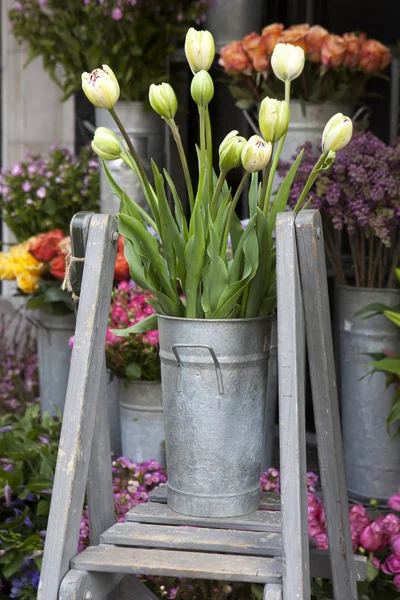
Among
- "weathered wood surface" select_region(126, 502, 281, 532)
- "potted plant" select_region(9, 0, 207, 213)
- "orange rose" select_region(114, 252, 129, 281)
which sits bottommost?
"weathered wood surface" select_region(126, 502, 281, 532)

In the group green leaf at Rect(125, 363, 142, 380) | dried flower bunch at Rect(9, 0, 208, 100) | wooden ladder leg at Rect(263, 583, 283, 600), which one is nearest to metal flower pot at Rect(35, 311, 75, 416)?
green leaf at Rect(125, 363, 142, 380)

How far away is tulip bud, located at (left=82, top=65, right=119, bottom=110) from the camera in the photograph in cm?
158

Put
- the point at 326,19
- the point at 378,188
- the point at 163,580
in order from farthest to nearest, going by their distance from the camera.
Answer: the point at 326,19 → the point at 378,188 → the point at 163,580

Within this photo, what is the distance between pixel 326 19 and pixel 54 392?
1.66 metres

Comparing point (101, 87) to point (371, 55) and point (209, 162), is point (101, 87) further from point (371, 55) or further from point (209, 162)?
point (371, 55)

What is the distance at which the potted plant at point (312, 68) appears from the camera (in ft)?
9.08

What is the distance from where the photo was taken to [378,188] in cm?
252

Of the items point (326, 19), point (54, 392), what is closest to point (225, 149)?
point (54, 392)

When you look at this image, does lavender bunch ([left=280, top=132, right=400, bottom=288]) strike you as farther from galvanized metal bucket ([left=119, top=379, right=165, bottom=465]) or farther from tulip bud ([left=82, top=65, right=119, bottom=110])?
tulip bud ([left=82, top=65, right=119, bottom=110])

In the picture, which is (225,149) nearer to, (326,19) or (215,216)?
(215,216)

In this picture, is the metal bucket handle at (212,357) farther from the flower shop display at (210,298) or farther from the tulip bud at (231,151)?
the tulip bud at (231,151)

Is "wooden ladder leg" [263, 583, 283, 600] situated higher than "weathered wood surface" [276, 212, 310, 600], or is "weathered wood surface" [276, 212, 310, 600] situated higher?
"weathered wood surface" [276, 212, 310, 600]

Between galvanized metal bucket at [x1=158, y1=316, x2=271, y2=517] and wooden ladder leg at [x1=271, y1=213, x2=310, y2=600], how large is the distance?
131mm

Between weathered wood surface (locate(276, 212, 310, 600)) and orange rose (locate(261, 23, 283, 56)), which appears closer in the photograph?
weathered wood surface (locate(276, 212, 310, 600))
